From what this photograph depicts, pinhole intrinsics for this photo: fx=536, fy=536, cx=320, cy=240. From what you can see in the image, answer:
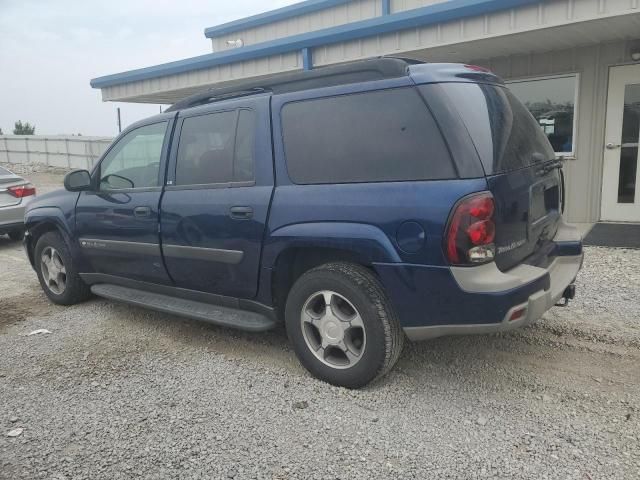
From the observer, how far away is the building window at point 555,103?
8141 mm

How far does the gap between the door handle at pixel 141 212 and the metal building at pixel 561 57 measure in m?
5.14

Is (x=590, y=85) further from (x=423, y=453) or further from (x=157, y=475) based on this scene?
(x=157, y=475)

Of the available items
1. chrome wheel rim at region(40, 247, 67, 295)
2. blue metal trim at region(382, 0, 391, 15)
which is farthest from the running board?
blue metal trim at region(382, 0, 391, 15)

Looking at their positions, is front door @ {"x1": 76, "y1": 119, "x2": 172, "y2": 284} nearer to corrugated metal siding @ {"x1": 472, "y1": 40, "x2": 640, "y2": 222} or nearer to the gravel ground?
the gravel ground

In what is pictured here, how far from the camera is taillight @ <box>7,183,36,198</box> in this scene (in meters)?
8.73

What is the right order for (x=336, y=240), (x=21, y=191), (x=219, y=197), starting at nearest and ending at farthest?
(x=336, y=240) < (x=219, y=197) < (x=21, y=191)

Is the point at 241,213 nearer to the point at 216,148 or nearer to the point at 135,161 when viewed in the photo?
the point at 216,148

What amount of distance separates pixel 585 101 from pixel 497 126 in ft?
19.2

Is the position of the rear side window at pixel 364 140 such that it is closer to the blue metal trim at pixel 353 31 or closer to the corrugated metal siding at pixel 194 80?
the blue metal trim at pixel 353 31

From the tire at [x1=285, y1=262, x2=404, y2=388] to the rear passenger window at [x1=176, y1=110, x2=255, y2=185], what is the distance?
0.93 metres

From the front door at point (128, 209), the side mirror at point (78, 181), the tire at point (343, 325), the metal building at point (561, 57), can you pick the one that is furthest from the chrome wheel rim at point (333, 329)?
the metal building at point (561, 57)

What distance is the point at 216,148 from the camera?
154 inches

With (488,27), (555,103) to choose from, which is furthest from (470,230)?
(555,103)

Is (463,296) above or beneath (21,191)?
beneath
